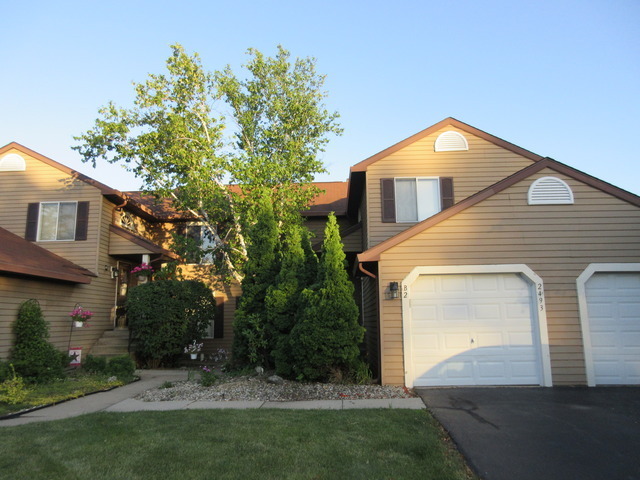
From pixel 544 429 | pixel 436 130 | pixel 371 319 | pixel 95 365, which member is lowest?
pixel 544 429

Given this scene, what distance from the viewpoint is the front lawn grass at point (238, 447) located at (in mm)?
3998

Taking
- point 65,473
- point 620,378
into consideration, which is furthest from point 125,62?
point 620,378

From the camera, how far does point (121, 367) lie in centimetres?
998

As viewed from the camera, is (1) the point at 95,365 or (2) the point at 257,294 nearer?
(2) the point at 257,294

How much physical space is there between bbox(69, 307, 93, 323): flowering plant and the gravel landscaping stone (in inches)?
181

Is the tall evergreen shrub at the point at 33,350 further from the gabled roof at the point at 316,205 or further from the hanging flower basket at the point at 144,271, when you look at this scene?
the gabled roof at the point at 316,205

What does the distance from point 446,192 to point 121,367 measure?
30.2ft

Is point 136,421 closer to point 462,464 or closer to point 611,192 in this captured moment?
point 462,464

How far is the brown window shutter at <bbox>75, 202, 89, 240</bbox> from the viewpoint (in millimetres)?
12797

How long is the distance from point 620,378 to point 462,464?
5.49m

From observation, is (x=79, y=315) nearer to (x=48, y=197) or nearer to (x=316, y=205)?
(x=48, y=197)

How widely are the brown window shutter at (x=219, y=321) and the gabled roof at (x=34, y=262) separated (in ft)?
13.7

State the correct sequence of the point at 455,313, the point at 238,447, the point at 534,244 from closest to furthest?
1. the point at 238,447
2. the point at 455,313
3. the point at 534,244

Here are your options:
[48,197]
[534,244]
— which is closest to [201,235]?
[48,197]
